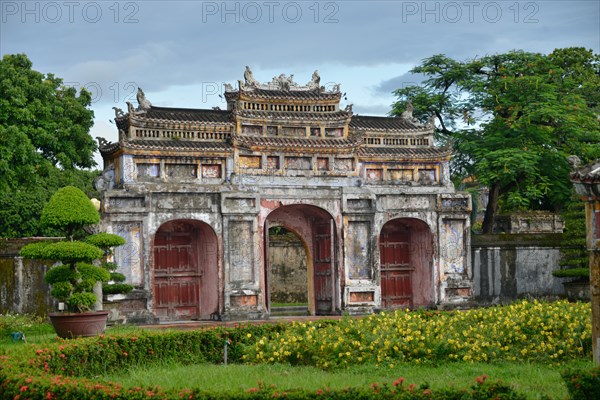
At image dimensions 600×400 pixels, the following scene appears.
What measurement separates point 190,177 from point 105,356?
39.8 feet

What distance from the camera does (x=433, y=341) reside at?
15695 mm

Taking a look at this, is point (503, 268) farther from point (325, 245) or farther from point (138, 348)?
point (138, 348)

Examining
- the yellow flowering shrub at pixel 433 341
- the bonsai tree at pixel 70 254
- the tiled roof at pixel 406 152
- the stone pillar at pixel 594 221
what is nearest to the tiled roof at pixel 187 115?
the tiled roof at pixel 406 152

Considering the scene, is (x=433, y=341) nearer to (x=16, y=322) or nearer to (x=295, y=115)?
(x=16, y=322)

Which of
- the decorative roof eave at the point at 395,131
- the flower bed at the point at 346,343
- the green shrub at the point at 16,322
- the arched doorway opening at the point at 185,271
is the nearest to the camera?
the flower bed at the point at 346,343

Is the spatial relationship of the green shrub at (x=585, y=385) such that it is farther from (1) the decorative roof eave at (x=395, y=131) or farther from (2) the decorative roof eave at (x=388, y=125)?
(2) the decorative roof eave at (x=388, y=125)

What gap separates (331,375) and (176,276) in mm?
13889

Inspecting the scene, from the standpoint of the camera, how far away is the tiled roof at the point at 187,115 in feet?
88.6

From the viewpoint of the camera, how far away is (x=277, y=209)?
94.2 feet

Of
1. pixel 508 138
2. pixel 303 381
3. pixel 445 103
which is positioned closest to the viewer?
pixel 303 381

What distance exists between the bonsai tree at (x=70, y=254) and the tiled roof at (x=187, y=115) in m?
7.57

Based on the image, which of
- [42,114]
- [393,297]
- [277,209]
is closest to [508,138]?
[393,297]

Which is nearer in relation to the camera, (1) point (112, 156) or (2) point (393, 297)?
(1) point (112, 156)

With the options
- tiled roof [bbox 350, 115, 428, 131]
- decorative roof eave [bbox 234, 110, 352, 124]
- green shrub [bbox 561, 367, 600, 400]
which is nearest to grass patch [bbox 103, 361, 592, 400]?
green shrub [bbox 561, 367, 600, 400]
